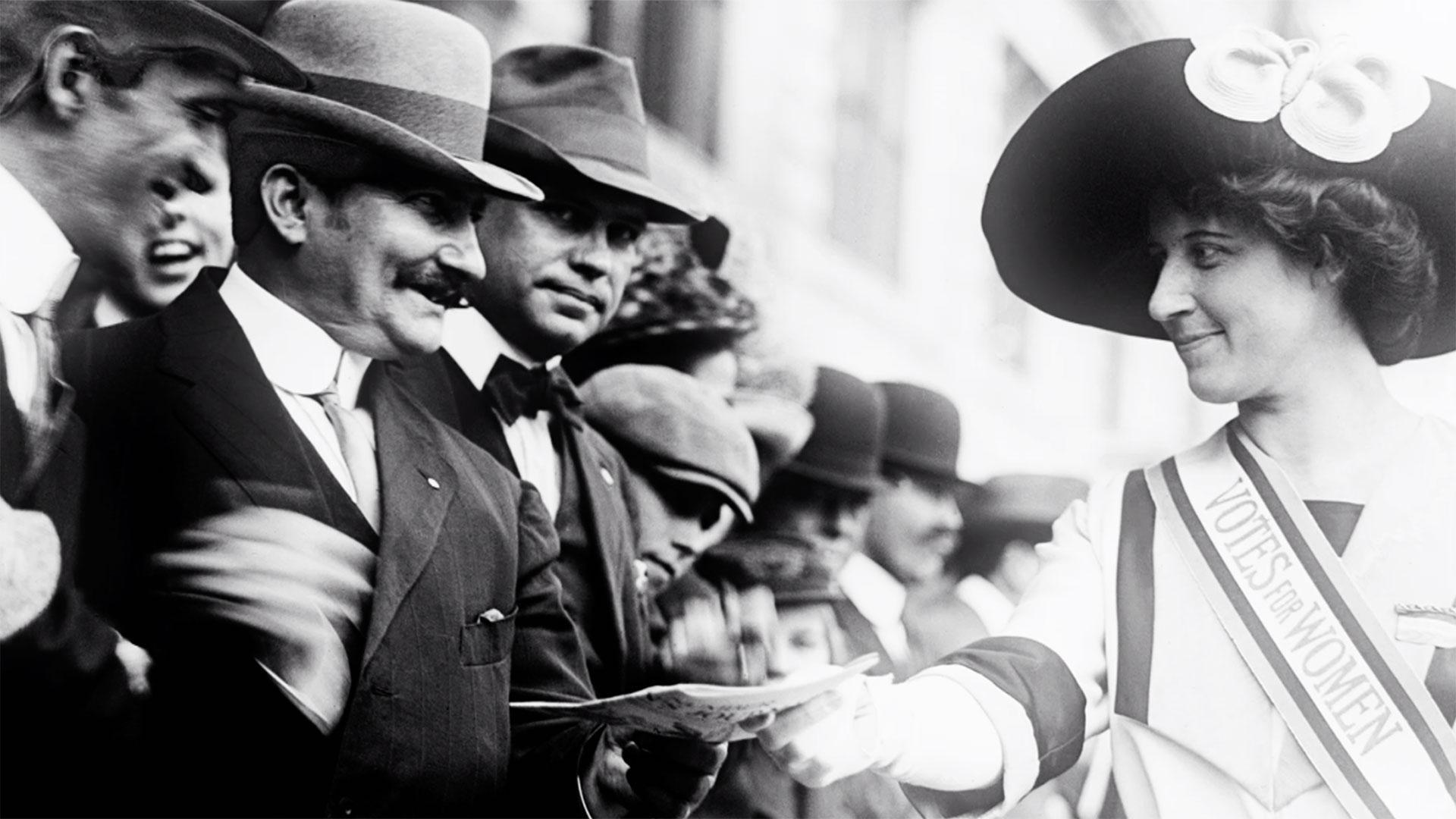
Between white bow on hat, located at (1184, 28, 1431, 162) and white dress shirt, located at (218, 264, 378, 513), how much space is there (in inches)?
70.0

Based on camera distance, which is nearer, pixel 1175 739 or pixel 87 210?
pixel 87 210

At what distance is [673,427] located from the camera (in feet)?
12.0

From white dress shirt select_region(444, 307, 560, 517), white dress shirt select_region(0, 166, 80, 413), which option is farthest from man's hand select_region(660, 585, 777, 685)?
white dress shirt select_region(0, 166, 80, 413)

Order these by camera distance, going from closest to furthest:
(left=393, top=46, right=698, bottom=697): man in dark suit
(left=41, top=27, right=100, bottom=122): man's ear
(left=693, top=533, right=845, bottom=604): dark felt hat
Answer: (left=41, top=27, right=100, bottom=122): man's ear → (left=393, top=46, right=698, bottom=697): man in dark suit → (left=693, top=533, right=845, bottom=604): dark felt hat

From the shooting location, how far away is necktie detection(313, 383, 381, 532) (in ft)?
10.6

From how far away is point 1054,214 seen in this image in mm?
3822

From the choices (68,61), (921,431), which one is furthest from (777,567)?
(68,61)

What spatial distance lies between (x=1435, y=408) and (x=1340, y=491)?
0.30m

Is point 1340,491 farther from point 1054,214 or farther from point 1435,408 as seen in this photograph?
point 1054,214

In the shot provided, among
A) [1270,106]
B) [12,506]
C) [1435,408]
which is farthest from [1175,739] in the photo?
[12,506]

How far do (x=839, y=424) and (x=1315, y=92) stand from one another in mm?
1159

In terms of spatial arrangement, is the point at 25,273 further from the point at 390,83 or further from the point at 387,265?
the point at 390,83

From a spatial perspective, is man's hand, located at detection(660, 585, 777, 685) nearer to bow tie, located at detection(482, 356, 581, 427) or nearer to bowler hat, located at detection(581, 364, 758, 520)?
bowler hat, located at detection(581, 364, 758, 520)

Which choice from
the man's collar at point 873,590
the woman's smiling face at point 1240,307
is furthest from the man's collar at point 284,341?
the woman's smiling face at point 1240,307
